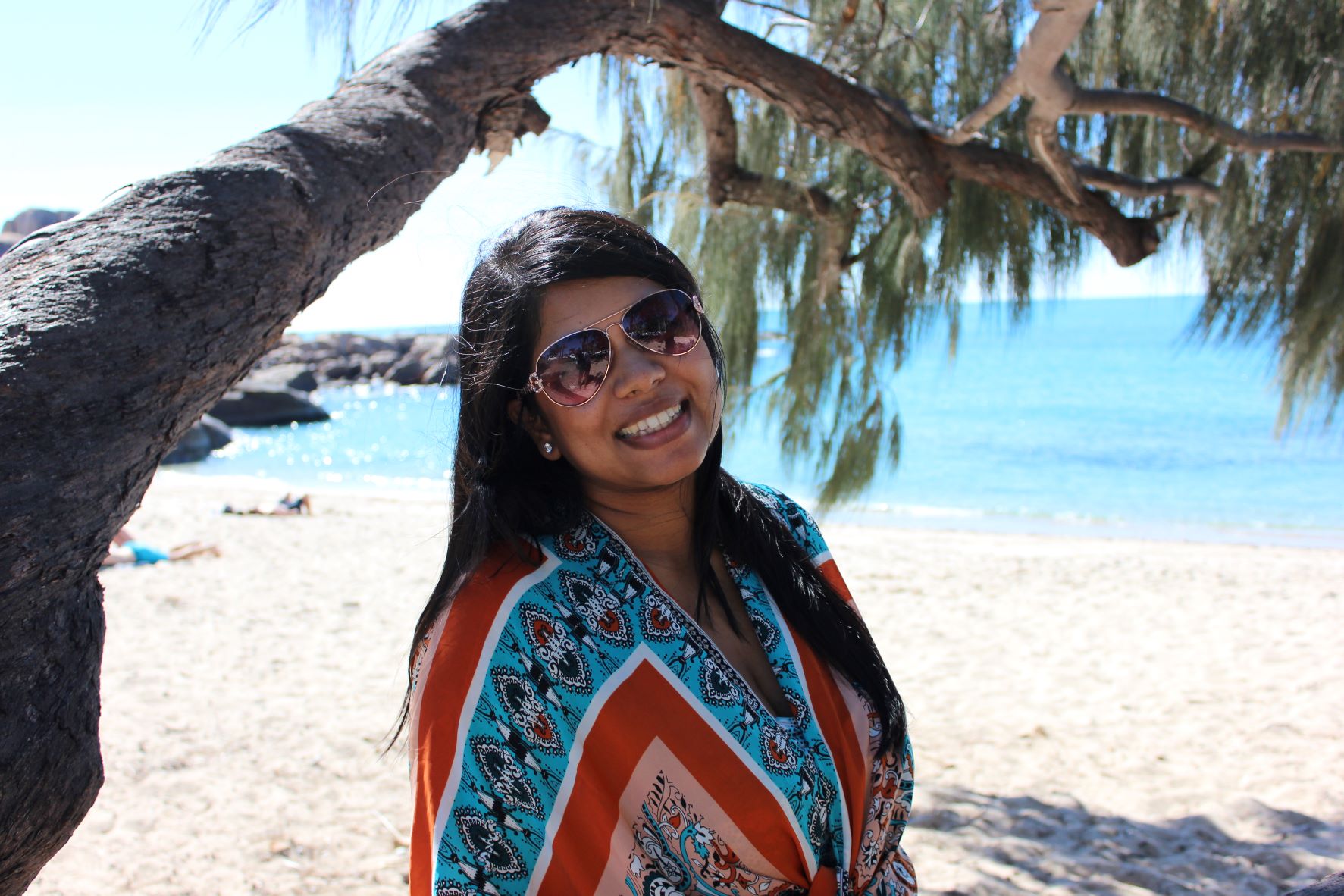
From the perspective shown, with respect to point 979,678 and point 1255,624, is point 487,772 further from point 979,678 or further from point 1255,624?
point 1255,624

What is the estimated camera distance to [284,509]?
12.1 m

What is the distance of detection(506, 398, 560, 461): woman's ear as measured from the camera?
1284 millimetres

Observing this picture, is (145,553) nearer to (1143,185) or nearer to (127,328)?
(1143,185)

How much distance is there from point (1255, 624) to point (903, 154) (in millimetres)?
4865

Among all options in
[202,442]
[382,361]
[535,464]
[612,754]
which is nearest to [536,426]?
[535,464]

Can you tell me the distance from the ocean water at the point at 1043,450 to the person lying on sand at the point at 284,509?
166 centimetres

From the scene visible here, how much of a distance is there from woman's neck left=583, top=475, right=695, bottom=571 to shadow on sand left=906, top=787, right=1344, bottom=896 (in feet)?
6.48

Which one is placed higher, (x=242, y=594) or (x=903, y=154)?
(x=903, y=154)

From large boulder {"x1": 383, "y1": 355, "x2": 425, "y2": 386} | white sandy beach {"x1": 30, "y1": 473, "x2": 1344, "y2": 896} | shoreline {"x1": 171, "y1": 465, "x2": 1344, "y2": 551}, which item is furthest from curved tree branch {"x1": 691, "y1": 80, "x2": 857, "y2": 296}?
large boulder {"x1": 383, "y1": 355, "x2": 425, "y2": 386}

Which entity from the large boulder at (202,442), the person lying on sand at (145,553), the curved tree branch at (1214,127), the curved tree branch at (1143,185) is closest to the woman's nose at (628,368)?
the curved tree branch at (1214,127)

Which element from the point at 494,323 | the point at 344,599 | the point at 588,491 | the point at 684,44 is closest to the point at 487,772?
the point at 588,491

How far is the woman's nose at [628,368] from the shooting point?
1.22m

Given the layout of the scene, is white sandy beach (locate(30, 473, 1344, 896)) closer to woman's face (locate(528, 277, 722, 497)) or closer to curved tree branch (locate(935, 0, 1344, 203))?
woman's face (locate(528, 277, 722, 497))

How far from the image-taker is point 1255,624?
616cm
